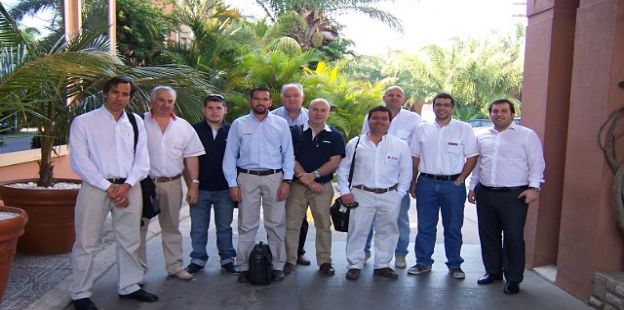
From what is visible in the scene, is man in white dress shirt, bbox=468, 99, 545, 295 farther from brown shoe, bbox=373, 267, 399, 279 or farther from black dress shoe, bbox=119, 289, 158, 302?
black dress shoe, bbox=119, 289, 158, 302

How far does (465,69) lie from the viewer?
36.6 m

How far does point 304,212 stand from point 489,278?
6.32 ft

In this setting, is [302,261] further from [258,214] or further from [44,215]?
[44,215]

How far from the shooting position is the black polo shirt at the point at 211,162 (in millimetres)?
5508

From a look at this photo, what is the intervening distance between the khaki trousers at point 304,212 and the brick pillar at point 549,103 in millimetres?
2194

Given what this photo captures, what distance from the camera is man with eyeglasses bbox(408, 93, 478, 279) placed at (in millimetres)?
5633

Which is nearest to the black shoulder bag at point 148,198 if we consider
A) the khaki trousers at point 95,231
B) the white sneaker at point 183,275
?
the khaki trousers at point 95,231

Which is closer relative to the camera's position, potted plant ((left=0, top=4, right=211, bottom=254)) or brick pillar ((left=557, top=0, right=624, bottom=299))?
brick pillar ((left=557, top=0, right=624, bottom=299))

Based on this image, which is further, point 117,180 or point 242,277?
point 242,277

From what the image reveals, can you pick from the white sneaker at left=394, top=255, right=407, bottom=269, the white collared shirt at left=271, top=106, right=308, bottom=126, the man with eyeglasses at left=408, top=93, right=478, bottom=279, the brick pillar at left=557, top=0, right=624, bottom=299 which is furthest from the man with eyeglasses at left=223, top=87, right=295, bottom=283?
the brick pillar at left=557, top=0, right=624, bottom=299

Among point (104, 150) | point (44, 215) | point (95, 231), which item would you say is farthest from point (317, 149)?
point (44, 215)

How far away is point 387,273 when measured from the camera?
5.68m

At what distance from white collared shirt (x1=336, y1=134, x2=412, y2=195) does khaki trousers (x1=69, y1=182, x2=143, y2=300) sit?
1981 millimetres

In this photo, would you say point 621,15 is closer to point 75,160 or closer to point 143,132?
point 143,132
